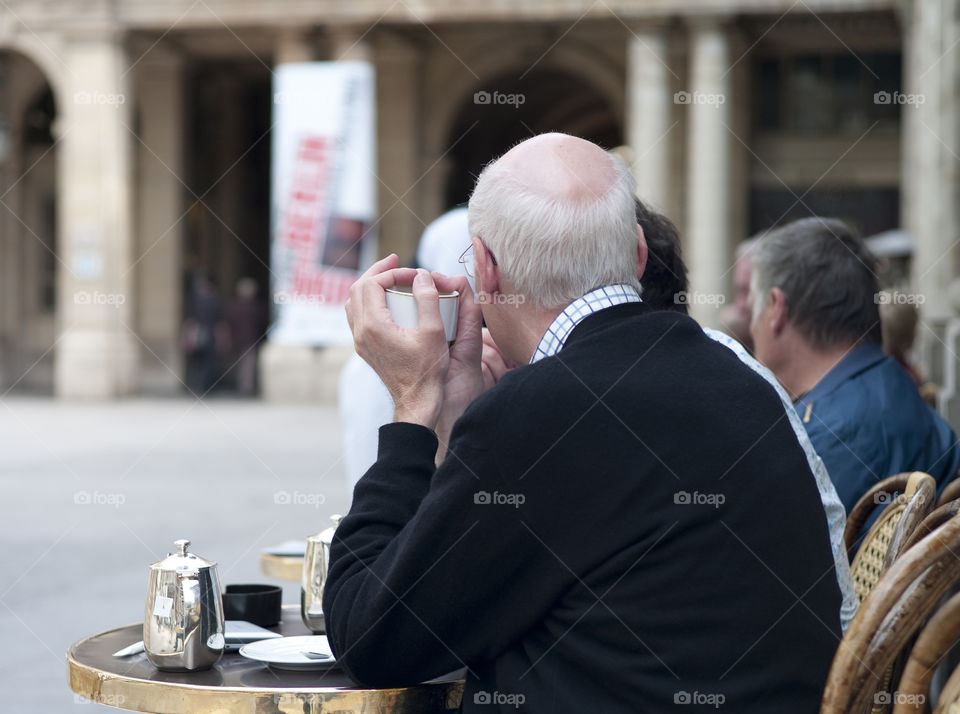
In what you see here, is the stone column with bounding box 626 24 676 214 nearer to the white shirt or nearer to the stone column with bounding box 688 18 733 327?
the stone column with bounding box 688 18 733 327

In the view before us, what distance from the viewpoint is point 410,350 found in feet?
7.16

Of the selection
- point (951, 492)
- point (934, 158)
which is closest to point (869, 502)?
A: point (951, 492)

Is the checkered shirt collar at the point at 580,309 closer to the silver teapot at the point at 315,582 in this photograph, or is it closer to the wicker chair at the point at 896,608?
the wicker chair at the point at 896,608

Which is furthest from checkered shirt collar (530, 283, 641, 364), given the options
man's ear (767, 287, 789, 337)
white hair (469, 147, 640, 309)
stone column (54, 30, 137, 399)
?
stone column (54, 30, 137, 399)

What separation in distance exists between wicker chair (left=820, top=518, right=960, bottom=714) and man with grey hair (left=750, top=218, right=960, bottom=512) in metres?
1.70

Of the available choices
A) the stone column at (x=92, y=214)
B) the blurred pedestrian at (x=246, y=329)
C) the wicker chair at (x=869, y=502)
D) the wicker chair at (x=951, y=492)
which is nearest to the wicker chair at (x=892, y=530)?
the wicker chair at (x=869, y=502)

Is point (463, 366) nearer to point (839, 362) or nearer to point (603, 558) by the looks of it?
point (603, 558)

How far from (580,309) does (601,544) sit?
385 millimetres

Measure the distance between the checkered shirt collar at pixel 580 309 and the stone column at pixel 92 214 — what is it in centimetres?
2113

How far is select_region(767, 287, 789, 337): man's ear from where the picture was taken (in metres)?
3.78

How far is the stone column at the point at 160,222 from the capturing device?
2514 cm

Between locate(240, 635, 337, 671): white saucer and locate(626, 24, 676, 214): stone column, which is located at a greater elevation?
locate(626, 24, 676, 214): stone column

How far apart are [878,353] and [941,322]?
8.12 m

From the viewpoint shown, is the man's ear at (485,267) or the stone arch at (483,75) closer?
the man's ear at (485,267)
